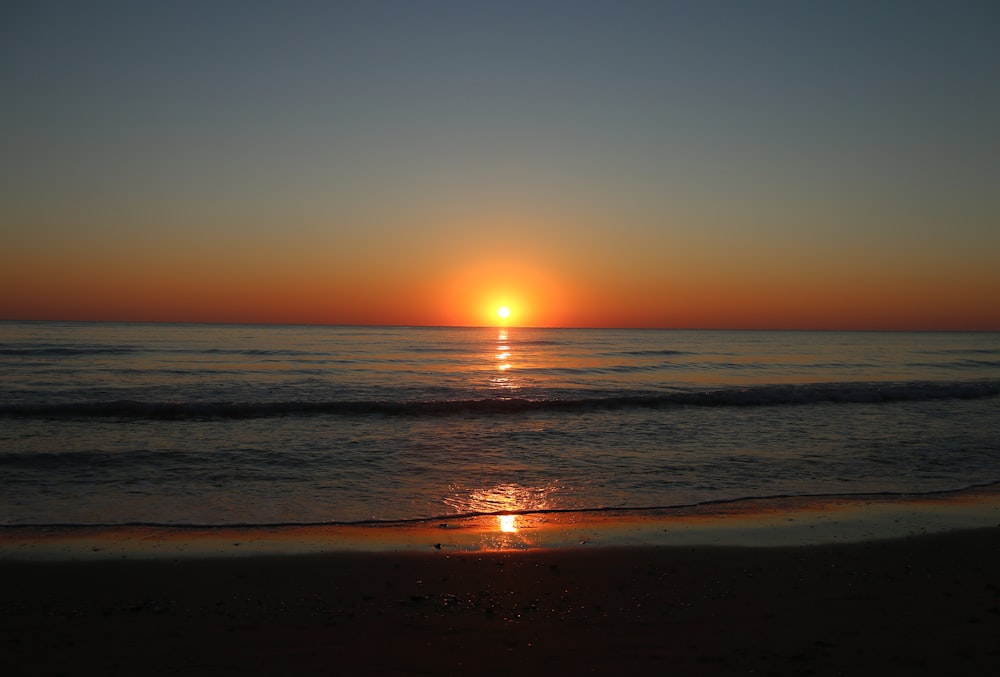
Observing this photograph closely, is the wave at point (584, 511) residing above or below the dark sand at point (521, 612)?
below

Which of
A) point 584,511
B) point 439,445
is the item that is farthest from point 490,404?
point 584,511

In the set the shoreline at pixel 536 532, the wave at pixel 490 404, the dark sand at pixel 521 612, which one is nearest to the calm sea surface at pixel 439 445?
the wave at pixel 490 404

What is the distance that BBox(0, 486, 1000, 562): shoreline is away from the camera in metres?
7.84

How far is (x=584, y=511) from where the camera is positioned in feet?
32.1

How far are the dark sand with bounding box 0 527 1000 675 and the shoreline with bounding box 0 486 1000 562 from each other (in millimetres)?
340

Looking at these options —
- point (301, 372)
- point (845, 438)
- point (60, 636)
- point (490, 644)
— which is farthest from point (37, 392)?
point (845, 438)

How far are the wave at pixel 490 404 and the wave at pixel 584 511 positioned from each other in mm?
11310

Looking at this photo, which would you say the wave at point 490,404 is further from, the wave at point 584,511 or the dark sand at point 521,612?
Answer: the dark sand at point 521,612

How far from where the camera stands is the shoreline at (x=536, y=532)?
7.84 m

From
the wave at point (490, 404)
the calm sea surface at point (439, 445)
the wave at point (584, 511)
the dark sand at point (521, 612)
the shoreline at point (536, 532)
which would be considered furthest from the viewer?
the wave at point (490, 404)

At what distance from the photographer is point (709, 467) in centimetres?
1297

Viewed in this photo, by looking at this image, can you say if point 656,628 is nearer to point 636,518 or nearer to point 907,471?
point 636,518

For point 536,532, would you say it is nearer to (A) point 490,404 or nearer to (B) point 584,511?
(B) point 584,511

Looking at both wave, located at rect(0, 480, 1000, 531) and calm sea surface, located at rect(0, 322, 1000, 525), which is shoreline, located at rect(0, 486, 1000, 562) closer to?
wave, located at rect(0, 480, 1000, 531)
